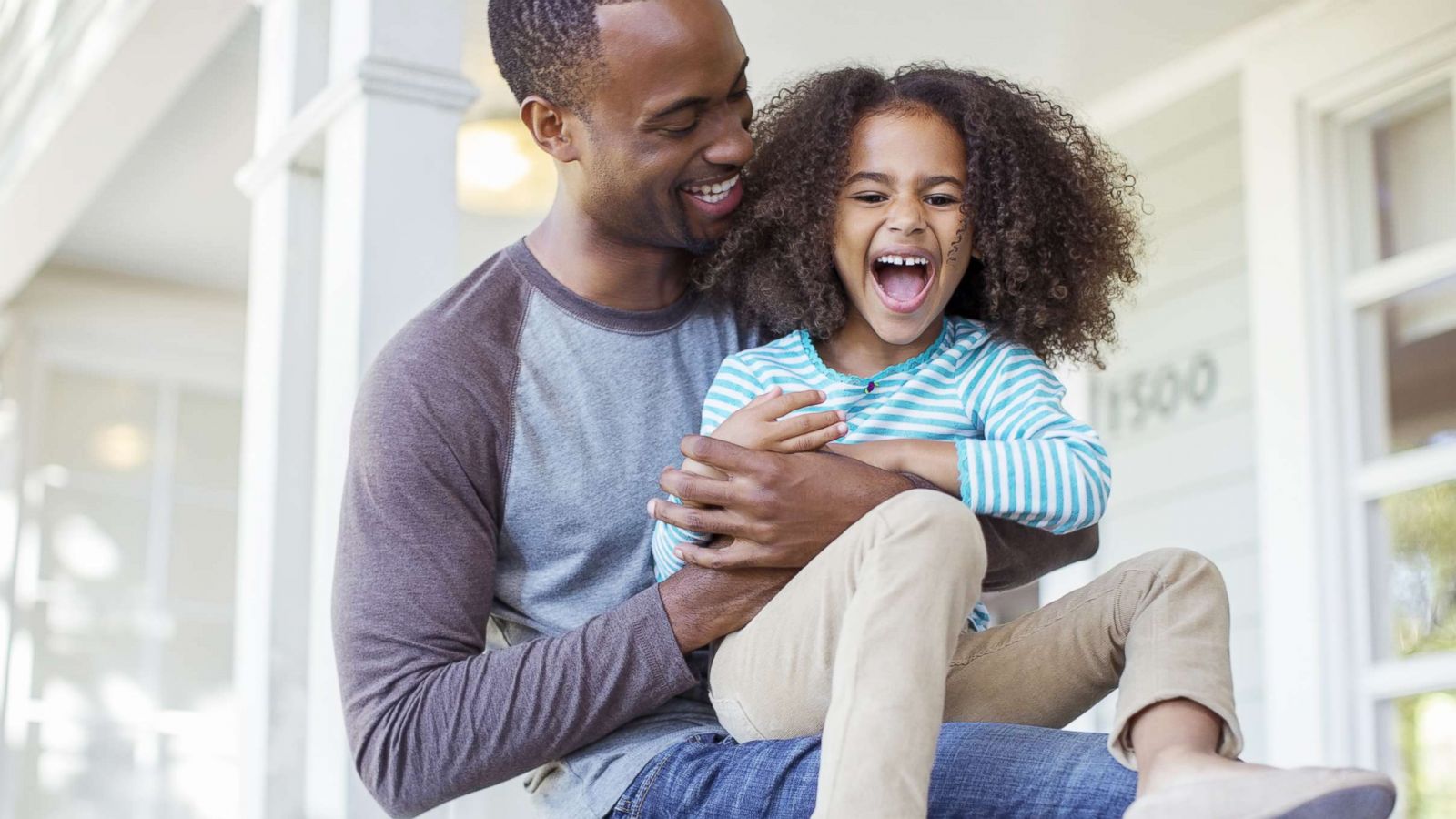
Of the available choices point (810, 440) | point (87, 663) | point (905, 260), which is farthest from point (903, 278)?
point (87, 663)

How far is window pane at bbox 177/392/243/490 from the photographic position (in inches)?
222

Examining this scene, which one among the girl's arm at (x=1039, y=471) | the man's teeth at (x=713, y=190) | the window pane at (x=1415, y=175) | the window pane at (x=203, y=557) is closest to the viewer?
the girl's arm at (x=1039, y=471)

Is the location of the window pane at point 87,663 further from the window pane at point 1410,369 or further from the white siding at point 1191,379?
the window pane at point 1410,369

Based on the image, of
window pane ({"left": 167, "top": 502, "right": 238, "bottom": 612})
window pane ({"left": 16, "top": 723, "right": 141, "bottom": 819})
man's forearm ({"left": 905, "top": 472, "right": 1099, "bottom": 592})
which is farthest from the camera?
window pane ({"left": 167, "top": 502, "right": 238, "bottom": 612})

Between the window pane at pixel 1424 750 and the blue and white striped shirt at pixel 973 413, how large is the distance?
1.78m

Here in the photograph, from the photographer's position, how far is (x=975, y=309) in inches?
75.0

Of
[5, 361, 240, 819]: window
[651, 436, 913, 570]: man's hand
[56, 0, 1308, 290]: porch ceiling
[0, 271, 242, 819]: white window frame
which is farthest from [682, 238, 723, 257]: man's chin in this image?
[5, 361, 240, 819]: window

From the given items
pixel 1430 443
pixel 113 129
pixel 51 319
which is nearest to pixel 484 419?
pixel 1430 443

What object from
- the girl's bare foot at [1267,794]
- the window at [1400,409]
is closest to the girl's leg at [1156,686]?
the girl's bare foot at [1267,794]

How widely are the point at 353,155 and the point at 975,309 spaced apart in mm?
973

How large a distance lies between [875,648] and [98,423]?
15.2 feet

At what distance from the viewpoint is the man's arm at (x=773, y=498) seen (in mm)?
1577

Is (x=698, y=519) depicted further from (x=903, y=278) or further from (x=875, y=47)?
(x=875, y=47)

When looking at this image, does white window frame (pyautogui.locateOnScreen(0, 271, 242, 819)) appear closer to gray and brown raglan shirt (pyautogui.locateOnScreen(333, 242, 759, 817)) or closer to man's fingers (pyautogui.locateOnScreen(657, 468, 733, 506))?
gray and brown raglan shirt (pyautogui.locateOnScreen(333, 242, 759, 817))
